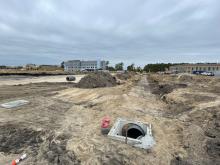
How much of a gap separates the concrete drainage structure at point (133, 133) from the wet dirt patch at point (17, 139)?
96.7 inches

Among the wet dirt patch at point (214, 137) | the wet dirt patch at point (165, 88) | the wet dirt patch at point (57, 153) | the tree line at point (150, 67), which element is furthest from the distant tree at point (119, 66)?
the wet dirt patch at point (57, 153)

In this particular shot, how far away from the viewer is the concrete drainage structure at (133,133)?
6.07 meters

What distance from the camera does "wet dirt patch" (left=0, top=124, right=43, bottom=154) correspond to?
5777 mm

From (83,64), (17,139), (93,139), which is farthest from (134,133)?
(83,64)

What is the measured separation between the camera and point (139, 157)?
5.32 metres

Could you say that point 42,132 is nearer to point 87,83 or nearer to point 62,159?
point 62,159

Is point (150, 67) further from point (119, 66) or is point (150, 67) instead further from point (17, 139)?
point (17, 139)

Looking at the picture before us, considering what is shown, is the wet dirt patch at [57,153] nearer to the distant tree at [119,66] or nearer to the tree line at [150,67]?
the tree line at [150,67]

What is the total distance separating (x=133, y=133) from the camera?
7766mm

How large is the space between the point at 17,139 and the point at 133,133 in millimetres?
4217

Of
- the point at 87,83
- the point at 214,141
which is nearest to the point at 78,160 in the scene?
the point at 214,141

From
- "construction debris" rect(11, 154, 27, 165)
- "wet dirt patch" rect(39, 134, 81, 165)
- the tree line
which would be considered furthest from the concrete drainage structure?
the tree line

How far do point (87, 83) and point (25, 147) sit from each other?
58.1ft

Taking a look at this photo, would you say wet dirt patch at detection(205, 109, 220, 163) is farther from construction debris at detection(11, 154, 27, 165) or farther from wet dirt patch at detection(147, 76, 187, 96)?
wet dirt patch at detection(147, 76, 187, 96)
